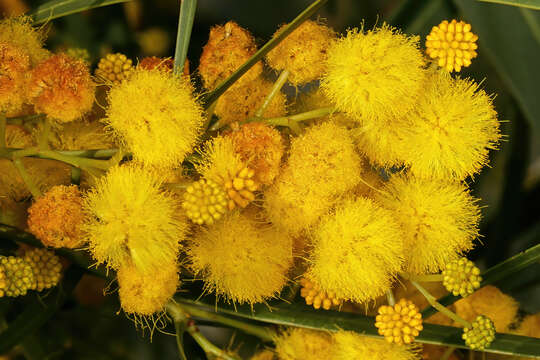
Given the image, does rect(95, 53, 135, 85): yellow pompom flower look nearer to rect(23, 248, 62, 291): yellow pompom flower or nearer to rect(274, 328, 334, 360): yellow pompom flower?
rect(23, 248, 62, 291): yellow pompom flower

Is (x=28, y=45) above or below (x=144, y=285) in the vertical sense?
above

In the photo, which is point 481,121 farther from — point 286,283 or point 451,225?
point 286,283

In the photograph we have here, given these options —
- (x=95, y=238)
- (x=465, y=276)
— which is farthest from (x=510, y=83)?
(x=95, y=238)

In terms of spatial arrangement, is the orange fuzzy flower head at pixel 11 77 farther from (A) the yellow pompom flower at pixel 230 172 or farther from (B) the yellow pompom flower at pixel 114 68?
(A) the yellow pompom flower at pixel 230 172

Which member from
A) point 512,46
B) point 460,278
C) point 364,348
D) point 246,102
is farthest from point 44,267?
point 512,46

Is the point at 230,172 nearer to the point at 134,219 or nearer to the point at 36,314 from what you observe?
the point at 134,219
